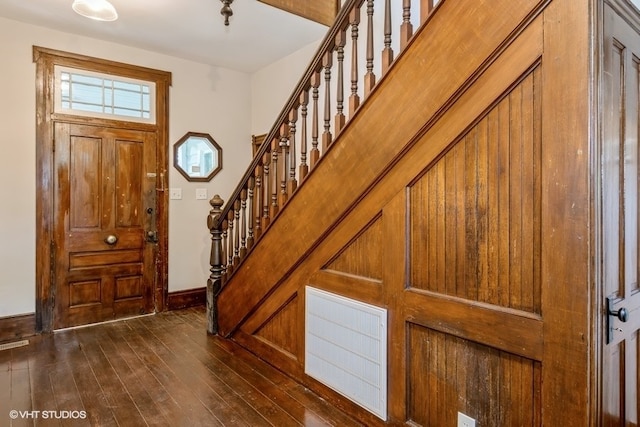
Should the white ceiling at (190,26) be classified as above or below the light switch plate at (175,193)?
above

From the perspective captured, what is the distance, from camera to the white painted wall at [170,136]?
131 inches

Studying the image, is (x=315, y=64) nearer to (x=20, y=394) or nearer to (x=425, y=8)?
(x=425, y=8)

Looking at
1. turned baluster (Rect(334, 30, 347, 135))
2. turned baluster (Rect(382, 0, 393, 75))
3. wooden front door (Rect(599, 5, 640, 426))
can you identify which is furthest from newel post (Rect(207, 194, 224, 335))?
wooden front door (Rect(599, 5, 640, 426))

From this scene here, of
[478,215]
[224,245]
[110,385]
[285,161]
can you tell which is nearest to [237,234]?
[224,245]

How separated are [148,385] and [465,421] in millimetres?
1922

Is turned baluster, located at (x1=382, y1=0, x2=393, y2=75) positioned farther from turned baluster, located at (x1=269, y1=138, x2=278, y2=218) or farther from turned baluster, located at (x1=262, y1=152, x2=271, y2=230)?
turned baluster, located at (x1=262, y1=152, x2=271, y2=230)

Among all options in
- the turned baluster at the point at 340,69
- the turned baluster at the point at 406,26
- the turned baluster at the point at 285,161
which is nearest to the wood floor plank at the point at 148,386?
the turned baluster at the point at 285,161

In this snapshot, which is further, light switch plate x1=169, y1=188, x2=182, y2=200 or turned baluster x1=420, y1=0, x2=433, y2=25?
light switch plate x1=169, y1=188, x2=182, y2=200

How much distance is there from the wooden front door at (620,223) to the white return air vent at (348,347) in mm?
A: 894

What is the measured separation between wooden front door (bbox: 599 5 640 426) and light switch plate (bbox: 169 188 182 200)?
152 inches

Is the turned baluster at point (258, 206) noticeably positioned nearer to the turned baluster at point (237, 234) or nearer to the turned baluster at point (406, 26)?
the turned baluster at point (237, 234)

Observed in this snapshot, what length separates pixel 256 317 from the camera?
2.90 m

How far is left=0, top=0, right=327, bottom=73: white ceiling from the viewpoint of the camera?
3.08m

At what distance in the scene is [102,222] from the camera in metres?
3.79
